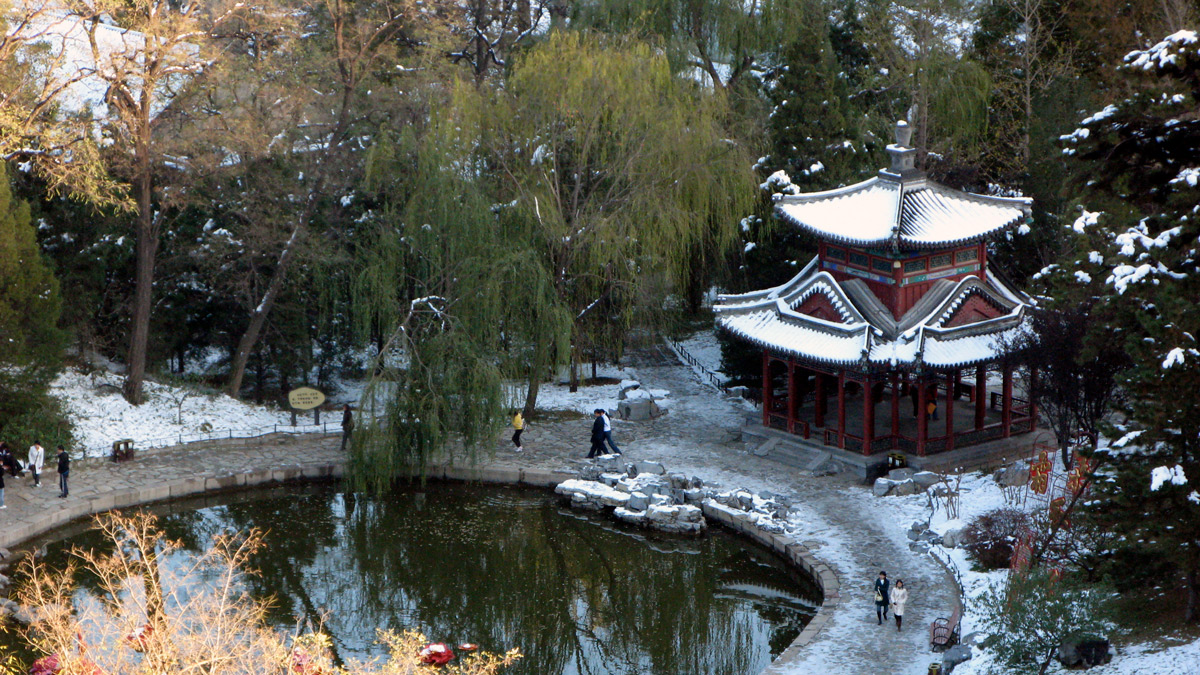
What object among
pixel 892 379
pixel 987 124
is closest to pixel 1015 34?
pixel 987 124

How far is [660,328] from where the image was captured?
3114 cm

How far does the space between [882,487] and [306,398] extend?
40.2ft

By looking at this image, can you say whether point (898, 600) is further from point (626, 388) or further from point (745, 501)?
point (626, 388)

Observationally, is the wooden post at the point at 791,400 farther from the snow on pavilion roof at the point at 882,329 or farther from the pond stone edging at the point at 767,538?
the pond stone edging at the point at 767,538

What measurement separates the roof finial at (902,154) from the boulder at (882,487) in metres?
6.10

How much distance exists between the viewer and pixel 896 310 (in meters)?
26.2

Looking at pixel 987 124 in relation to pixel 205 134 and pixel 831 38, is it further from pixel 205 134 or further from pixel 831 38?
pixel 205 134

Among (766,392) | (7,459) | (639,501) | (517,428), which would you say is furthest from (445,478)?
(7,459)

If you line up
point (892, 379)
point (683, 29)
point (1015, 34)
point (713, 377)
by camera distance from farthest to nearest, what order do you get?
point (1015, 34)
point (683, 29)
point (713, 377)
point (892, 379)

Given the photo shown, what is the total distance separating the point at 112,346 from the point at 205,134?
259 inches

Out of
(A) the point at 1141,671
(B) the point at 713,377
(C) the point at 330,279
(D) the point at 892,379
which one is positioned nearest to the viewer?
(A) the point at 1141,671

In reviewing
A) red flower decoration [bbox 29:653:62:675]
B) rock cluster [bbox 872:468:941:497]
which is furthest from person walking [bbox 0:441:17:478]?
rock cluster [bbox 872:468:941:497]

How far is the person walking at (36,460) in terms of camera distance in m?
24.8

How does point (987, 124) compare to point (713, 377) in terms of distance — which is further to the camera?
point (987, 124)
